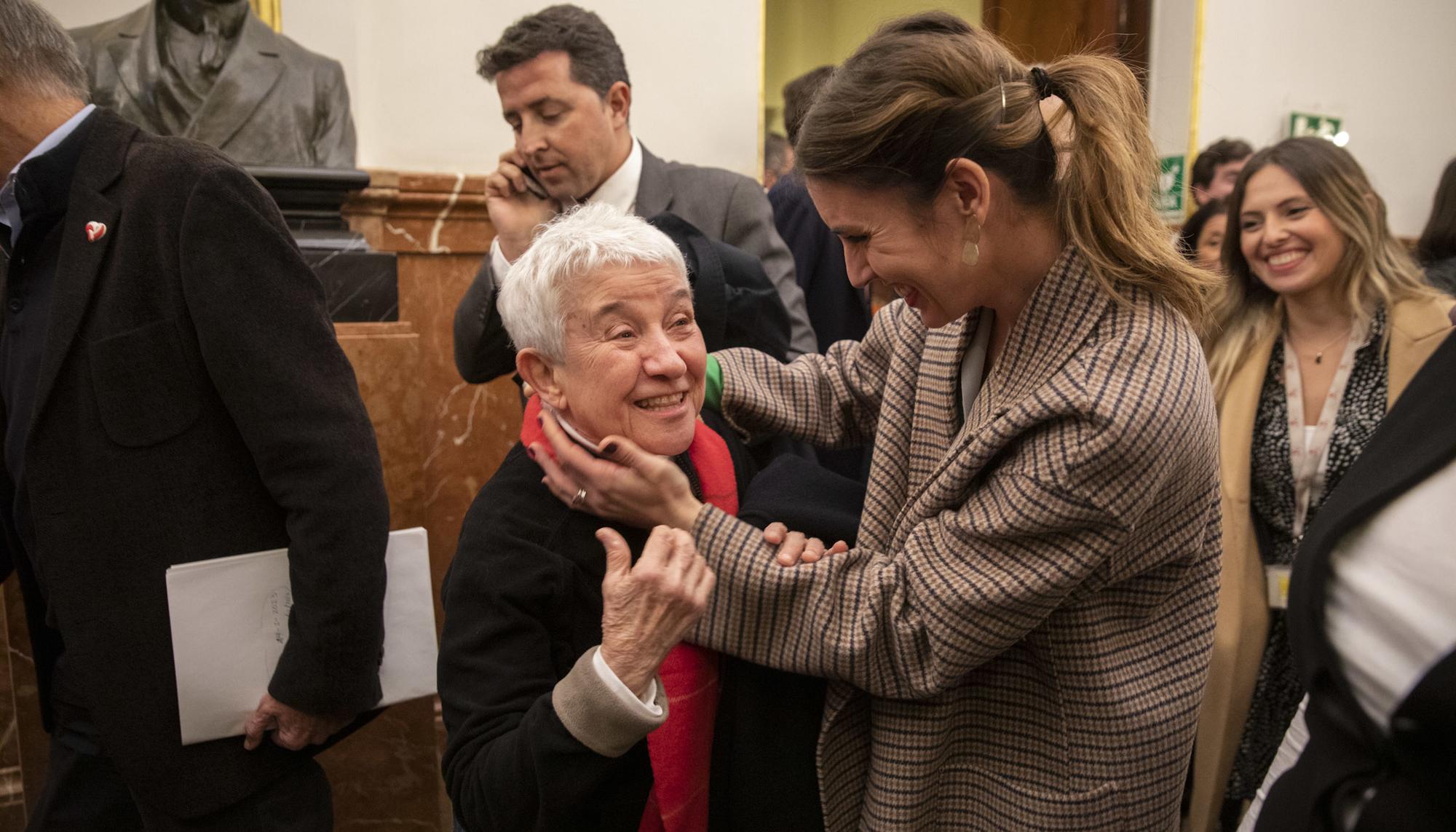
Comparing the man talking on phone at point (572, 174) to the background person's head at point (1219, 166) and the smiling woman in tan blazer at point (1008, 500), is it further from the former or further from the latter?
the background person's head at point (1219, 166)

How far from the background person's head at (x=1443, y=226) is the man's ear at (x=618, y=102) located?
2708 millimetres

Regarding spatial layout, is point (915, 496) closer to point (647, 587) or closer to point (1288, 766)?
point (647, 587)

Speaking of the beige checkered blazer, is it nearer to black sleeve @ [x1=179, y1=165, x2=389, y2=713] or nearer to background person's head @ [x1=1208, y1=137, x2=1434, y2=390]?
black sleeve @ [x1=179, y1=165, x2=389, y2=713]

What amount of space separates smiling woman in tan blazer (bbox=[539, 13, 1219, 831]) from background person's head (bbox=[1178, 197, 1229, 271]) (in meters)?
2.30

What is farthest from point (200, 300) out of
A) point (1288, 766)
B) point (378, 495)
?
point (1288, 766)

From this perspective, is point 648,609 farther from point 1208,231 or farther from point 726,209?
point 1208,231

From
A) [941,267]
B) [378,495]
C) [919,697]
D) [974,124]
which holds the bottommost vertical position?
[919,697]

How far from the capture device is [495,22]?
3.75 m

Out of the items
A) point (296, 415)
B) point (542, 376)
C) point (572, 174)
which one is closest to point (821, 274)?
point (572, 174)

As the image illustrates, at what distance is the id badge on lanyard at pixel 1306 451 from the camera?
8.39ft

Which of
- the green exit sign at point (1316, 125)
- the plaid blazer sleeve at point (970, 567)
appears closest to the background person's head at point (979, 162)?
the plaid blazer sleeve at point (970, 567)

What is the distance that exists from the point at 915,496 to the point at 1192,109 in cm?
554

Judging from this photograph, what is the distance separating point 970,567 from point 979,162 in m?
0.50

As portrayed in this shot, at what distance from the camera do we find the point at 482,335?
2139 millimetres
